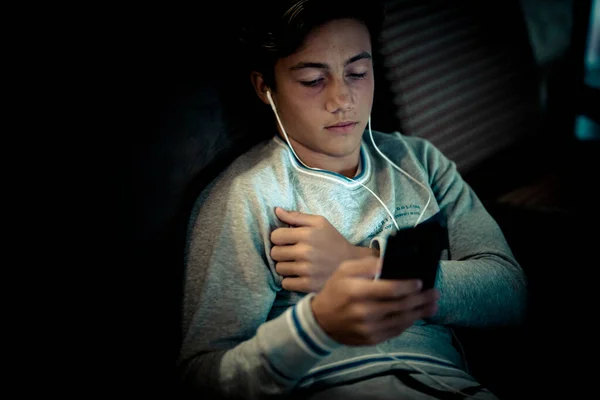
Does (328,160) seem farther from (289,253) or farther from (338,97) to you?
(289,253)

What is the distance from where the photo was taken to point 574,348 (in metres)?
1.10

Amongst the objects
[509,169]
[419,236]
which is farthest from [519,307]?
[509,169]

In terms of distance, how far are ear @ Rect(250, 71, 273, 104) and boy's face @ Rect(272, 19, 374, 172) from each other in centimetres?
4

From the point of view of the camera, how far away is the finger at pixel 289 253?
36.5 inches

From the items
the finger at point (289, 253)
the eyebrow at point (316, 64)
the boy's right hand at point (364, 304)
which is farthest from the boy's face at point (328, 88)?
the boy's right hand at point (364, 304)

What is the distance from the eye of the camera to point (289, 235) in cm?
96

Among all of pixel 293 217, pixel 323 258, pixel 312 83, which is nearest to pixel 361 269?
pixel 323 258

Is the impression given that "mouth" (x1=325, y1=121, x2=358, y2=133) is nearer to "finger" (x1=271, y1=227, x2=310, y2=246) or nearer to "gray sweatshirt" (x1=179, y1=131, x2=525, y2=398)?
"gray sweatshirt" (x1=179, y1=131, x2=525, y2=398)

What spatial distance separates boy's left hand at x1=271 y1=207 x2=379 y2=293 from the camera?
3.04 ft

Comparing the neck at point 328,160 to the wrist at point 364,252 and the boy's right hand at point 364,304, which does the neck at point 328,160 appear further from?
the boy's right hand at point 364,304

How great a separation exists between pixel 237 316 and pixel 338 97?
0.56m

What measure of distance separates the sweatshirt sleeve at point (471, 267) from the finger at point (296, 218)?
35 centimetres

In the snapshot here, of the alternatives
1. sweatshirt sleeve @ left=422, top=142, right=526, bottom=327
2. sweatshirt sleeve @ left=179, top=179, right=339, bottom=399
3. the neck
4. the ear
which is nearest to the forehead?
the ear

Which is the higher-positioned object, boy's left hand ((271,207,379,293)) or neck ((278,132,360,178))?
neck ((278,132,360,178))
